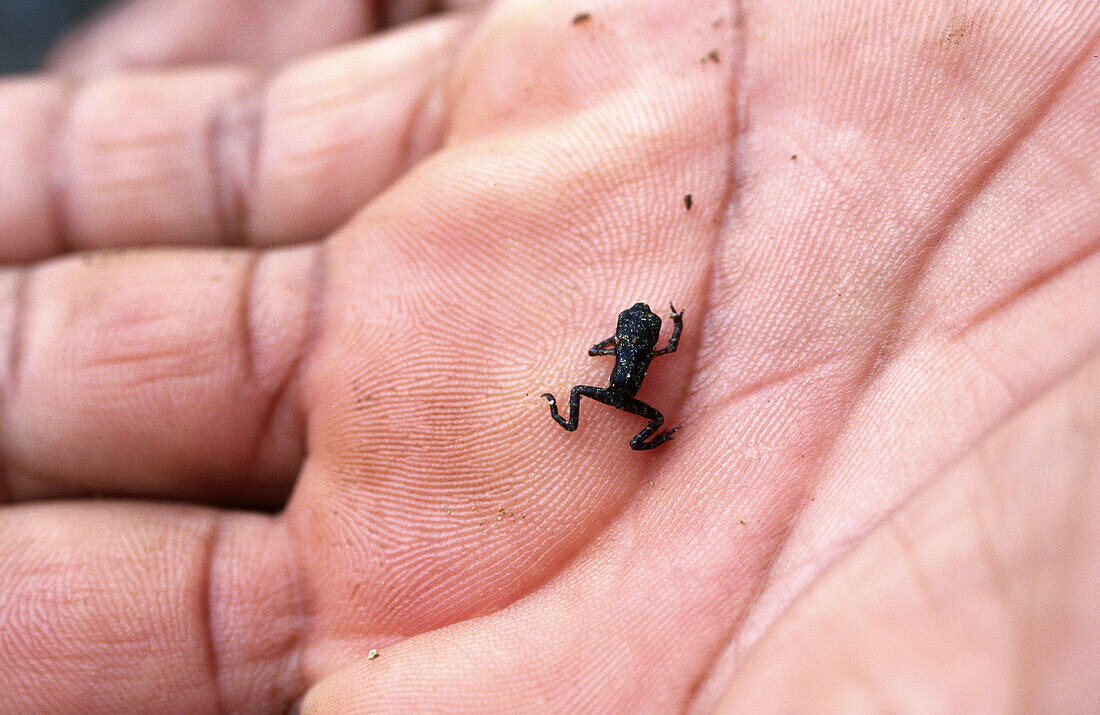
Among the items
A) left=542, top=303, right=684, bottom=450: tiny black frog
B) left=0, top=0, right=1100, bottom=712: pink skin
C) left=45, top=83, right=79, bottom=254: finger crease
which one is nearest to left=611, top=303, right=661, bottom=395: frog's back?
left=542, top=303, right=684, bottom=450: tiny black frog

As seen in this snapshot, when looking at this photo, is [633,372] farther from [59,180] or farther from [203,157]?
[59,180]

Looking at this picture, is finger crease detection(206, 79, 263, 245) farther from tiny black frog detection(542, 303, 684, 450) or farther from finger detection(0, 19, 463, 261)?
tiny black frog detection(542, 303, 684, 450)

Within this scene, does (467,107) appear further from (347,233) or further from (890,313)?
(890,313)

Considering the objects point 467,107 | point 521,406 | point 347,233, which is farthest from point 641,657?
point 467,107

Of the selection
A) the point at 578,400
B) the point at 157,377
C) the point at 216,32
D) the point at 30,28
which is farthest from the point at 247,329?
the point at 30,28

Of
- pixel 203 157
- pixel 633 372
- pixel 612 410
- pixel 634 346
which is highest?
pixel 634 346
